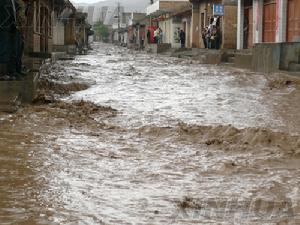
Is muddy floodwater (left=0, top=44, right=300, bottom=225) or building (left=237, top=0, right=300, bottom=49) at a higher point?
building (left=237, top=0, right=300, bottom=49)

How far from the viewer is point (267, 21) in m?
25.4

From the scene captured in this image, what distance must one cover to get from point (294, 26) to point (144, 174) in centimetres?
1787

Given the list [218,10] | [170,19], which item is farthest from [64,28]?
[170,19]

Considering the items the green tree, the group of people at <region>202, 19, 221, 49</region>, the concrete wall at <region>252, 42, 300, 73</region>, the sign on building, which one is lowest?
the concrete wall at <region>252, 42, 300, 73</region>

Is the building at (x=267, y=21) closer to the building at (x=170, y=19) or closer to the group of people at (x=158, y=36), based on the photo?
the building at (x=170, y=19)

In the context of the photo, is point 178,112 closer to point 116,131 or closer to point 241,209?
point 116,131

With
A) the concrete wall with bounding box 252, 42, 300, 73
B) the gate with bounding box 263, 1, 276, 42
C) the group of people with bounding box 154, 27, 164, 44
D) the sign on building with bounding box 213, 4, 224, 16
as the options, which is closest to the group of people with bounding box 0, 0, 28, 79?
the concrete wall with bounding box 252, 42, 300, 73

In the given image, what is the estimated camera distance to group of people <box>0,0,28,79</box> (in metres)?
9.27

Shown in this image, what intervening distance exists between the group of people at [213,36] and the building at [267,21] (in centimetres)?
207

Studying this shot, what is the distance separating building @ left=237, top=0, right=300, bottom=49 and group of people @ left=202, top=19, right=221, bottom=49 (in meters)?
2.07

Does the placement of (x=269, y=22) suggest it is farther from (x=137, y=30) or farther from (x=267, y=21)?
(x=137, y=30)

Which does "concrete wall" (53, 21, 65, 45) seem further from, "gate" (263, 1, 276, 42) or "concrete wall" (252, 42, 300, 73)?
"concrete wall" (252, 42, 300, 73)

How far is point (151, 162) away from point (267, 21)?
2084cm

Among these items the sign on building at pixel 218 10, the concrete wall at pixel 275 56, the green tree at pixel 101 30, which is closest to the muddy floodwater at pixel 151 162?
the concrete wall at pixel 275 56
